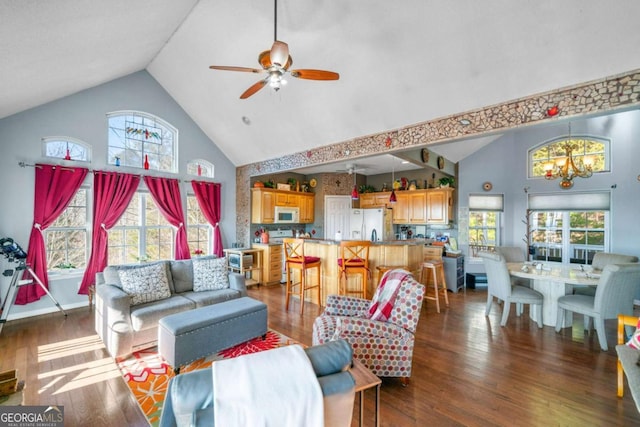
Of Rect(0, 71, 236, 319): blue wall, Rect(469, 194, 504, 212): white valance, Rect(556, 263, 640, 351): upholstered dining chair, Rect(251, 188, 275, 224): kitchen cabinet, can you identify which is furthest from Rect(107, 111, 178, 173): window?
Rect(556, 263, 640, 351): upholstered dining chair

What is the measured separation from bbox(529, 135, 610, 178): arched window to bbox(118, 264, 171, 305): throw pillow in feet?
22.7

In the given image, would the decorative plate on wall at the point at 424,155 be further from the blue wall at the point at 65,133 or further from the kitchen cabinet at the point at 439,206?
the blue wall at the point at 65,133

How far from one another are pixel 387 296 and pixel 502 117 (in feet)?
7.58

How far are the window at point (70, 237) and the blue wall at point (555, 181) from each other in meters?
7.69

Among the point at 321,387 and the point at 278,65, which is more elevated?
Answer: the point at 278,65

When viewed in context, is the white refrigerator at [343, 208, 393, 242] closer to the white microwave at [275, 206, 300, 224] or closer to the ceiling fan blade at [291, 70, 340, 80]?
the white microwave at [275, 206, 300, 224]

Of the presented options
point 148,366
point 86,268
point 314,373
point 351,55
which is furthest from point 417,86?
point 86,268

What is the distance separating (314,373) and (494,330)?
11.8ft

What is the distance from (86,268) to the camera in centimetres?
464

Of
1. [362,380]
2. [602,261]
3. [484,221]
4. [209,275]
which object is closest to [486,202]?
[484,221]

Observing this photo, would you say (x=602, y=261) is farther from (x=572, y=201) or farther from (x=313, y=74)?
(x=313, y=74)

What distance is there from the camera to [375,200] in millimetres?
7645

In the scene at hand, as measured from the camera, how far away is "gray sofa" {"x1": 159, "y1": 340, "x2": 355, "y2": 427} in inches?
42.0

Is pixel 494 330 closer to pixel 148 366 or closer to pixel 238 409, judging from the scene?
pixel 238 409
